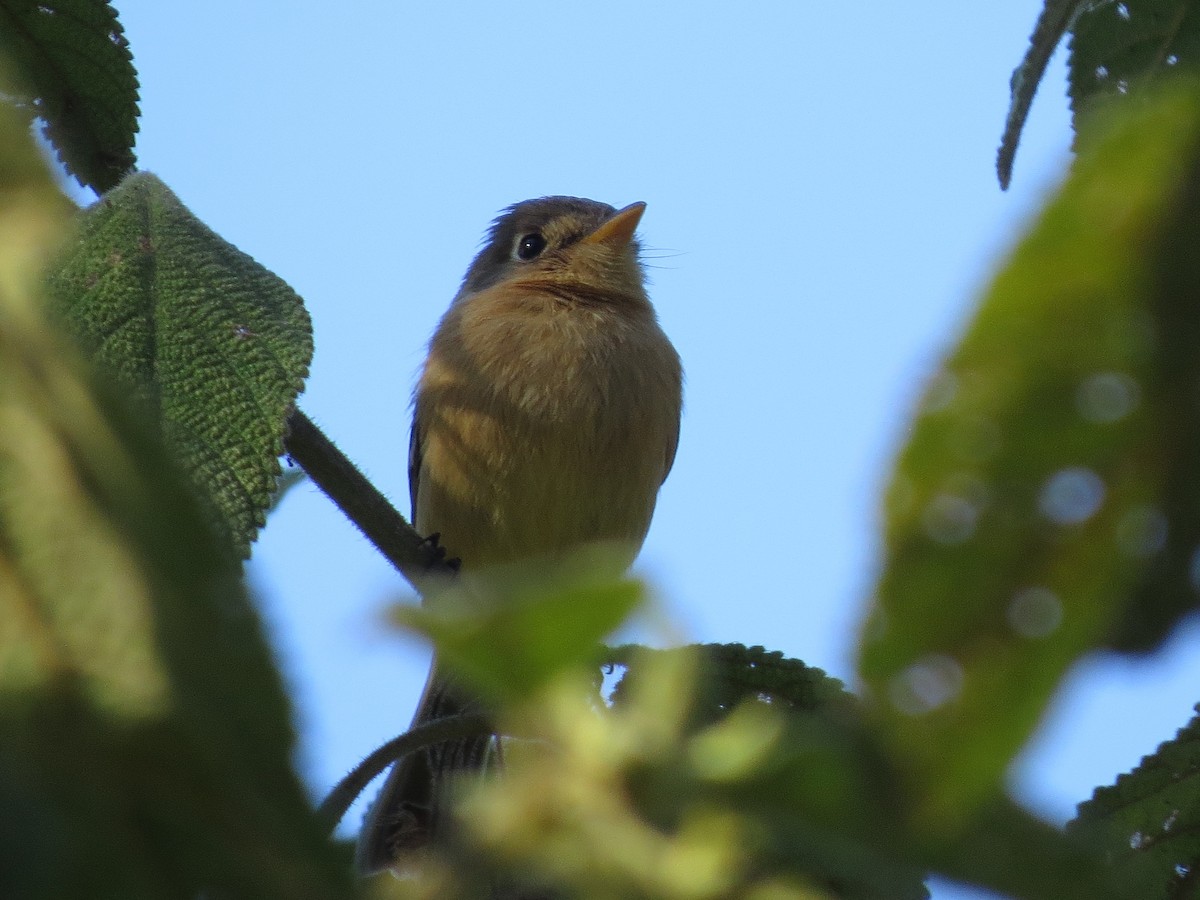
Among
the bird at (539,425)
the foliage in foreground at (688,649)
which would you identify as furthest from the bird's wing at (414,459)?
the foliage in foreground at (688,649)

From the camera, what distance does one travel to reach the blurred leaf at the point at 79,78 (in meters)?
2.76

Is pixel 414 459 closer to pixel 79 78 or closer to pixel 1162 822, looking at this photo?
pixel 79 78

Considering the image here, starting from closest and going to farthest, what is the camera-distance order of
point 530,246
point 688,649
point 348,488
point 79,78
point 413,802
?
point 688,649, point 348,488, point 79,78, point 413,802, point 530,246

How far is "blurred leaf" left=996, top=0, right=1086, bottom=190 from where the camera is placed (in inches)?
94.8

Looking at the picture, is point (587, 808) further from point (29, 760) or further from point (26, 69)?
point (26, 69)

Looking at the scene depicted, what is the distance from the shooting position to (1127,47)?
8.47ft

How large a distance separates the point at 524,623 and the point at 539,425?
562cm

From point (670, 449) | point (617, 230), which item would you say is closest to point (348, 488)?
point (670, 449)

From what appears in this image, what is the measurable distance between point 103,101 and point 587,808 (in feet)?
8.35

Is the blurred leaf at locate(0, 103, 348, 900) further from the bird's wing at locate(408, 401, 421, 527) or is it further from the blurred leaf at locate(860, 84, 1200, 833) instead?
the bird's wing at locate(408, 401, 421, 527)

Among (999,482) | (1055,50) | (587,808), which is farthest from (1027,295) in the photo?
(1055,50)

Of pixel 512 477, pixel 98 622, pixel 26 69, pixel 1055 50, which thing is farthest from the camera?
pixel 512 477

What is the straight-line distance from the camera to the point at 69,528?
756 mm

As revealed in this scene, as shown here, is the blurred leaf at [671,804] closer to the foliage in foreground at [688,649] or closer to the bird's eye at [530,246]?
the foliage in foreground at [688,649]
